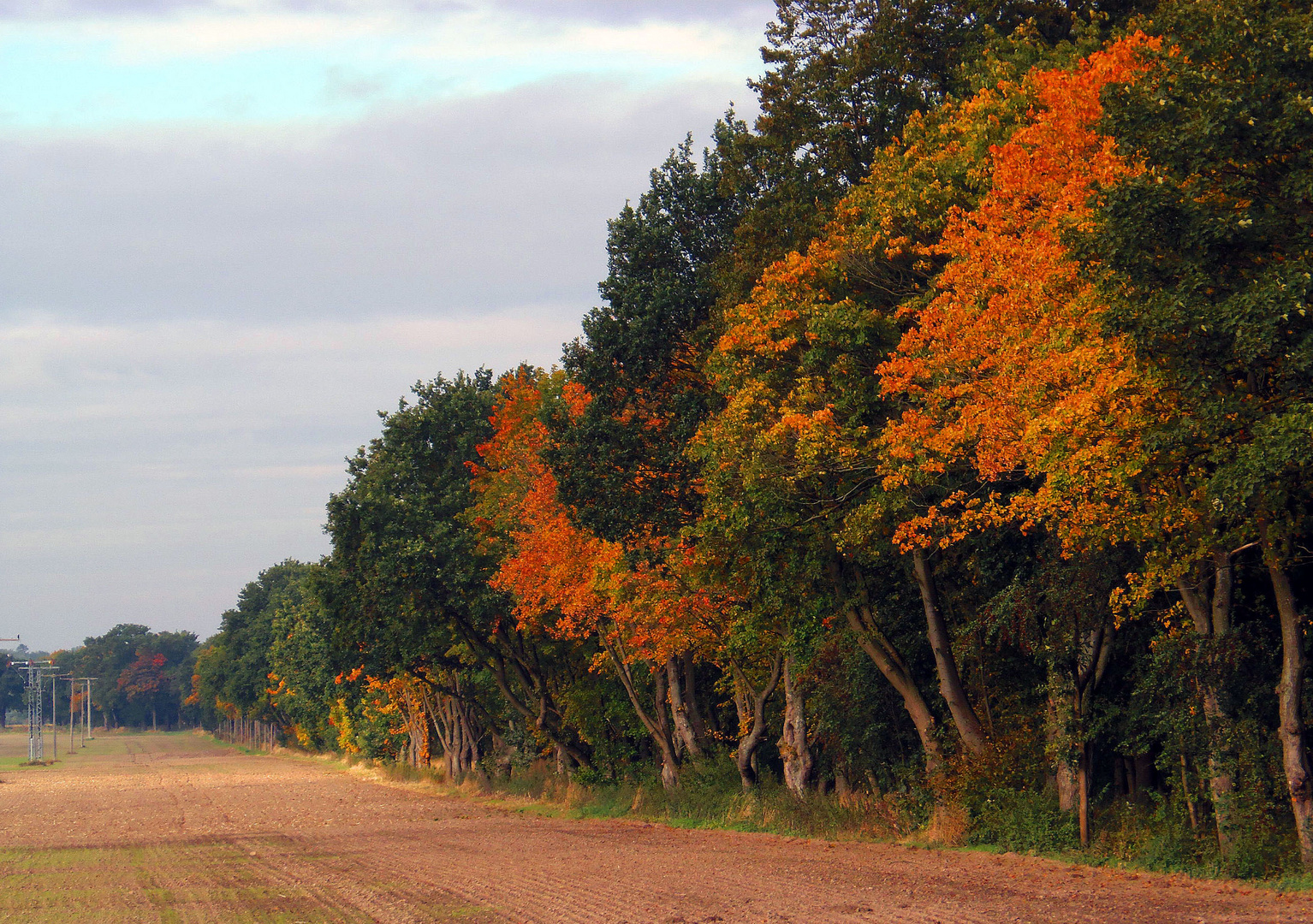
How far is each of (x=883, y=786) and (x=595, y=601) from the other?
9.98 m

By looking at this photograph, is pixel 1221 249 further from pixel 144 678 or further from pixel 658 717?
pixel 144 678

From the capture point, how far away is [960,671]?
27.1 meters

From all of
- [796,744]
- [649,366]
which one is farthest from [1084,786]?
[649,366]

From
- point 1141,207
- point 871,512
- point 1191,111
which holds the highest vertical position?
point 1191,111

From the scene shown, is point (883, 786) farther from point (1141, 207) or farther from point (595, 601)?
point (1141, 207)

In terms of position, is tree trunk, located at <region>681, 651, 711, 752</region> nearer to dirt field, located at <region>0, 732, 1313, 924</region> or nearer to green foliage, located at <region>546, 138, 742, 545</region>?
dirt field, located at <region>0, 732, 1313, 924</region>

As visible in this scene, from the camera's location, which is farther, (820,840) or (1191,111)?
(820,840)

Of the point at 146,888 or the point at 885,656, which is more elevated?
the point at 885,656

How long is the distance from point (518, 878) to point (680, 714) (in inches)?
649

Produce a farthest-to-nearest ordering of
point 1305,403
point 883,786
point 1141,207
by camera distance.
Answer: point 883,786
point 1141,207
point 1305,403

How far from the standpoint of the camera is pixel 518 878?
20.6 m

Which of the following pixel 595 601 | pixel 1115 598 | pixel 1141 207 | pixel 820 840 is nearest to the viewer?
pixel 1141 207

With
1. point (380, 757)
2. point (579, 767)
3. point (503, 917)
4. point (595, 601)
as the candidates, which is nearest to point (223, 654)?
point (380, 757)

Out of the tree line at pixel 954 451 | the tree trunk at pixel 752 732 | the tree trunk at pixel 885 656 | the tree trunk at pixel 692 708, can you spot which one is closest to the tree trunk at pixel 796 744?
the tree line at pixel 954 451
